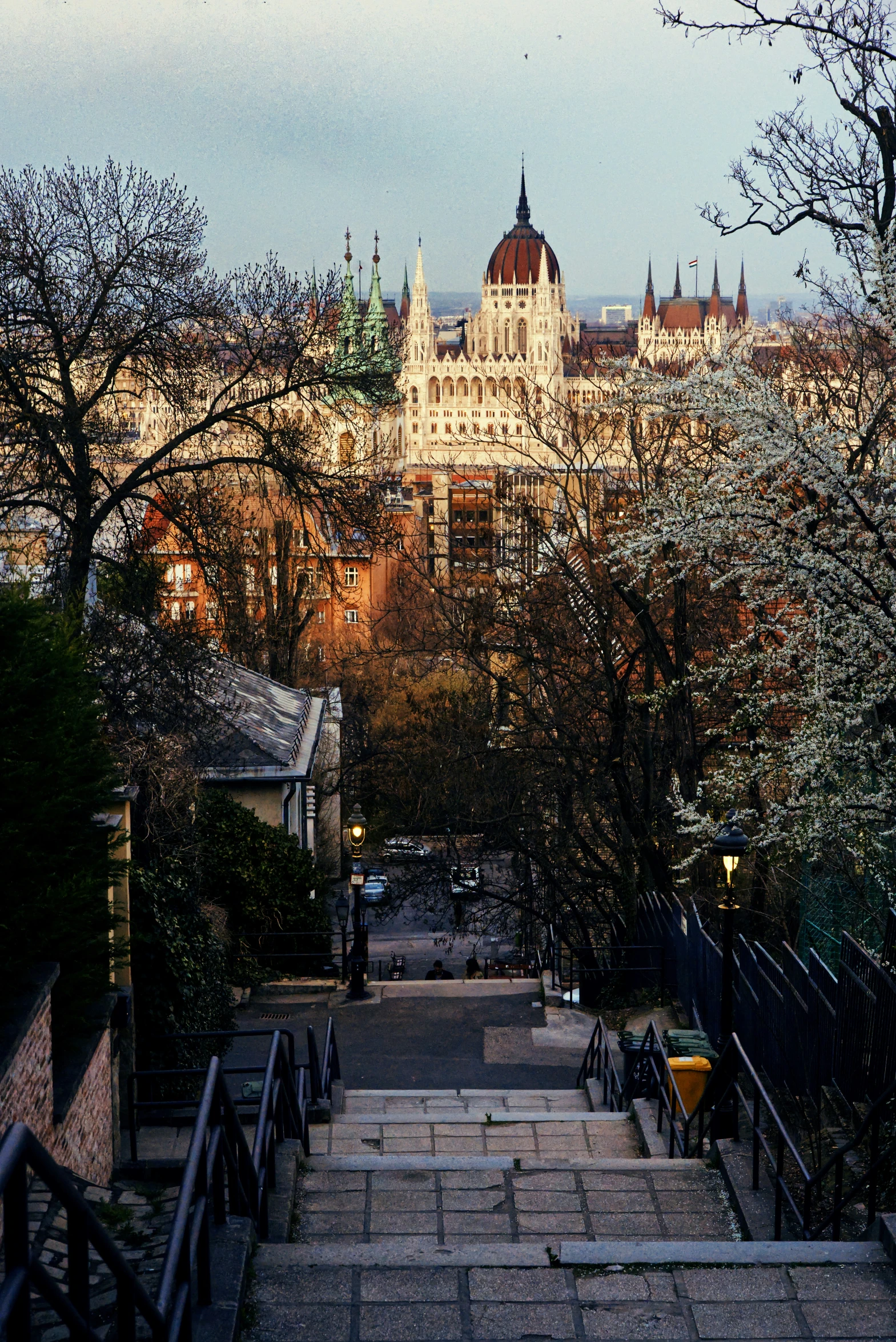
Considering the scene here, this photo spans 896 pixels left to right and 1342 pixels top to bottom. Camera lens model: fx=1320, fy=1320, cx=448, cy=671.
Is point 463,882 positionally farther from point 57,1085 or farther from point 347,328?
point 57,1085

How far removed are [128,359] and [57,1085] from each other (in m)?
11.4

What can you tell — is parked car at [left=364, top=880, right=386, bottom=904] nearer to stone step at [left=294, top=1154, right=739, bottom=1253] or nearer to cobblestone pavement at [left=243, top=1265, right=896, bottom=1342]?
stone step at [left=294, top=1154, right=739, bottom=1253]

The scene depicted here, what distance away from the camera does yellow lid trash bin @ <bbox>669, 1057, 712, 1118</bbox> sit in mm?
10125

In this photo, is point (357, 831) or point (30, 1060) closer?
point (30, 1060)

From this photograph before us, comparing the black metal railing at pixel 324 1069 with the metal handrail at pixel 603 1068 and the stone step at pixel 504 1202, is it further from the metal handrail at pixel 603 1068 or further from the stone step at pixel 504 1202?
the metal handrail at pixel 603 1068

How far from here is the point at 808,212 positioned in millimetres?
11156

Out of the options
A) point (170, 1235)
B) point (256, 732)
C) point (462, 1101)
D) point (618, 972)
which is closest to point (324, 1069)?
Answer: point (462, 1101)

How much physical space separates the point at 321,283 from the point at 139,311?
11.4 feet

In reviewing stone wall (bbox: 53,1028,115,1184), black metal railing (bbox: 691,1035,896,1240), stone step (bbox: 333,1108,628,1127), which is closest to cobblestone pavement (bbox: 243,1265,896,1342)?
black metal railing (bbox: 691,1035,896,1240)

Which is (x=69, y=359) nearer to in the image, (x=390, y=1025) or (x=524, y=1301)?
(x=390, y=1025)

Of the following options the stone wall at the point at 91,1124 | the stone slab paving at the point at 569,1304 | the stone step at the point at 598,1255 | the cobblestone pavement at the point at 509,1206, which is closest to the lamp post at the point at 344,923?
the stone wall at the point at 91,1124

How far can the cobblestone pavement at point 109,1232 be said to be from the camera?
4457mm

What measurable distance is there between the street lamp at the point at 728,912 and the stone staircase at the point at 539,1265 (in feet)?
6.74

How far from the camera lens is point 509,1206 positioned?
7367 mm
